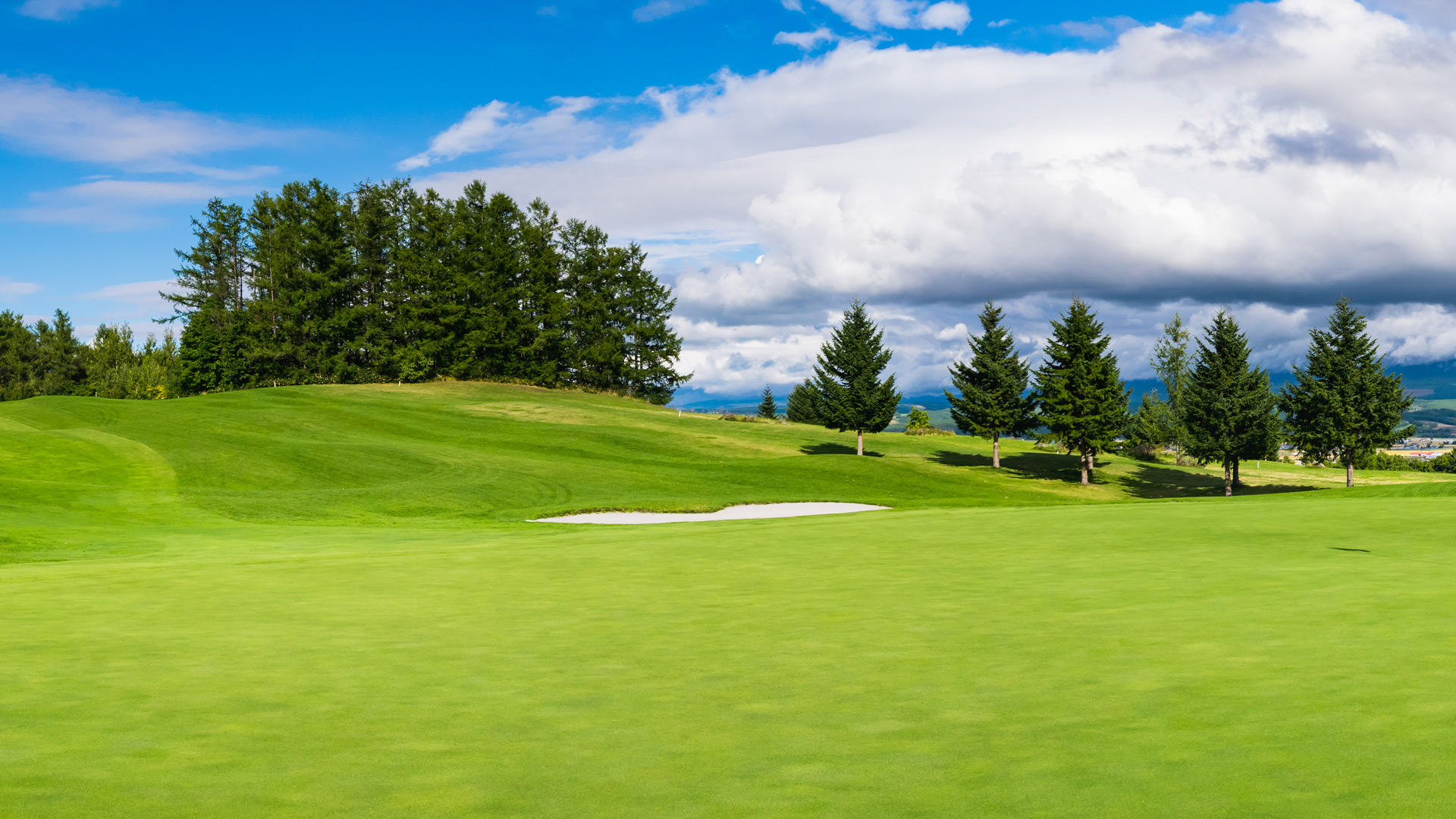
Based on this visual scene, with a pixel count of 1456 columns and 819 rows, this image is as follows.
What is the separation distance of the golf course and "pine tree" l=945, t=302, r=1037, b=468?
134ft

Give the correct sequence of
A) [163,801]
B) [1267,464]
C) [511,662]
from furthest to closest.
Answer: [1267,464]
[511,662]
[163,801]

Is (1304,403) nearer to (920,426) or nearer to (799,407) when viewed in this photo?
(920,426)

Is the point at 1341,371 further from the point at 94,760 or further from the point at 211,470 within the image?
the point at 94,760

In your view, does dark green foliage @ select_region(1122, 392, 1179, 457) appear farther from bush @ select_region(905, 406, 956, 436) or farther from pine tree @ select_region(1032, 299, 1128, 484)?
pine tree @ select_region(1032, 299, 1128, 484)

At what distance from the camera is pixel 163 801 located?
14.0 ft

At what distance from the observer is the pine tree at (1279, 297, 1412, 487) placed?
5328 centimetres

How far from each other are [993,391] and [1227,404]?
43.3 feet

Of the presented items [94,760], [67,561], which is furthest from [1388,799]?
[67,561]

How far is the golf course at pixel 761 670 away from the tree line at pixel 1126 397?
3881 centimetres

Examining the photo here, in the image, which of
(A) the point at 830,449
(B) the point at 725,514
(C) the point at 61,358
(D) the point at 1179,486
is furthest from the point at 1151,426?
(C) the point at 61,358

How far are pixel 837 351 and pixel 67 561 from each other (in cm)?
4899

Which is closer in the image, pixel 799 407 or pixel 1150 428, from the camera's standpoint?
pixel 1150 428

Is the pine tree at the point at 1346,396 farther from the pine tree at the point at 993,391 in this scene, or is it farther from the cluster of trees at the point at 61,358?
the cluster of trees at the point at 61,358

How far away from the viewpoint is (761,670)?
270 inches
